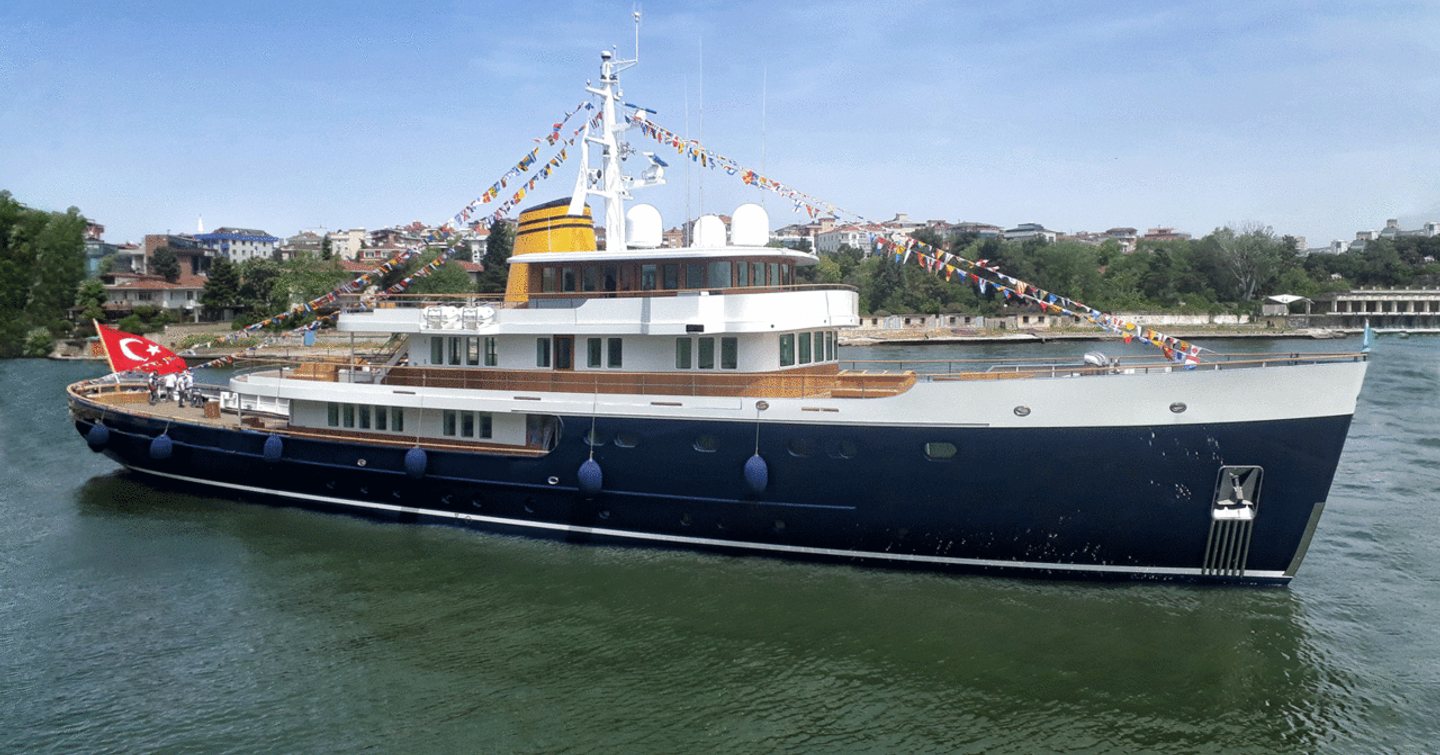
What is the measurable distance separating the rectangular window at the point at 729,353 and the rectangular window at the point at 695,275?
36.5 inches

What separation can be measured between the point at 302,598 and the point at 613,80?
9672mm

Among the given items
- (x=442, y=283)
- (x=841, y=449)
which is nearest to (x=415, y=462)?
(x=841, y=449)

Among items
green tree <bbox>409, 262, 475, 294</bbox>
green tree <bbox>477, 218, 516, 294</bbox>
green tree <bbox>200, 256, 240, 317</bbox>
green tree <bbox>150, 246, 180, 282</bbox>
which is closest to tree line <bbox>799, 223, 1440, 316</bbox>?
green tree <bbox>477, 218, 516, 294</bbox>

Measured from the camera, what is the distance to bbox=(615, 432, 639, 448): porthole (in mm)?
13797

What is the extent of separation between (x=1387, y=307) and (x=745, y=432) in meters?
87.0

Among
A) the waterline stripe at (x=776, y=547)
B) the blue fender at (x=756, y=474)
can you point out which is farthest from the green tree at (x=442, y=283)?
the blue fender at (x=756, y=474)

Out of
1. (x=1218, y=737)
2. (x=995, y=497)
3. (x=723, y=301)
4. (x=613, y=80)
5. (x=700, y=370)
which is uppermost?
(x=613, y=80)

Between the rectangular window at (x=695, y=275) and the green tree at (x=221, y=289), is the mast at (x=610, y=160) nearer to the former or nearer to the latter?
the rectangular window at (x=695, y=275)

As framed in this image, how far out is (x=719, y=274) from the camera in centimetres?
1431

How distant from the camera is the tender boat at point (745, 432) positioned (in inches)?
466

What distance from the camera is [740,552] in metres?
13.8

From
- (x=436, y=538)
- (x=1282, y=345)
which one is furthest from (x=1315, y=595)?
(x=1282, y=345)

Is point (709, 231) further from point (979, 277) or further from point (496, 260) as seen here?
point (496, 260)

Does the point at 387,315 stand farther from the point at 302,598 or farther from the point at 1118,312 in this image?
the point at 1118,312
